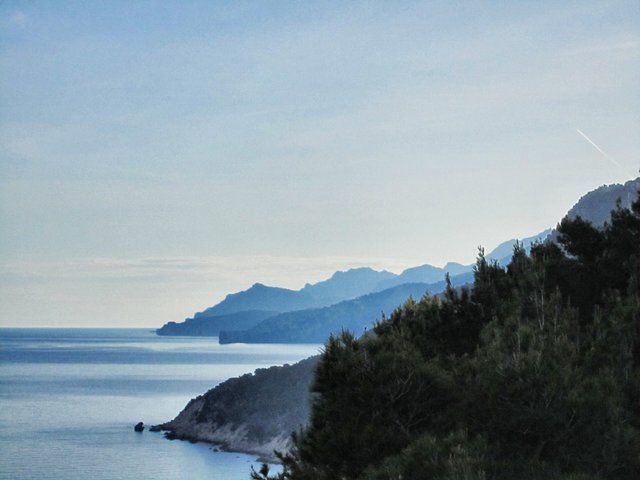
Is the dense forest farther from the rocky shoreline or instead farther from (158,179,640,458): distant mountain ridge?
(158,179,640,458): distant mountain ridge

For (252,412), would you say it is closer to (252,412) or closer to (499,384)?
(252,412)

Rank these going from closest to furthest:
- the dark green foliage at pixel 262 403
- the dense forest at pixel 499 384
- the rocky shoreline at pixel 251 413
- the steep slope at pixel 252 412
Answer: the dense forest at pixel 499 384, the rocky shoreline at pixel 251 413, the steep slope at pixel 252 412, the dark green foliage at pixel 262 403

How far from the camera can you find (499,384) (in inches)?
904

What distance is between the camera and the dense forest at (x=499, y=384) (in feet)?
71.9

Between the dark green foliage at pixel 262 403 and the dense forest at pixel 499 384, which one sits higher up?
the dense forest at pixel 499 384

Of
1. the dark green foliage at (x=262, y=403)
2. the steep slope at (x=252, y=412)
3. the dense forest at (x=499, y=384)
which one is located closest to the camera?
the dense forest at (x=499, y=384)

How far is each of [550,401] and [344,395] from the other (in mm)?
6916

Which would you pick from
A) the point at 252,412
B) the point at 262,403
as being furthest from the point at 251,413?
the point at 262,403

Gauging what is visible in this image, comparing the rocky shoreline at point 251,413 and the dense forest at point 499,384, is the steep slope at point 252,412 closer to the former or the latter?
the rocky shoreline at point 251,413

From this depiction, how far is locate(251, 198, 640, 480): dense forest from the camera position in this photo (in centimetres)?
2192

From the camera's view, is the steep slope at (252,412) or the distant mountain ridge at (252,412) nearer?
the steep slope at (252,412)

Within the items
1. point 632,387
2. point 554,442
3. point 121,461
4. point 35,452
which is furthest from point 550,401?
point 35,452

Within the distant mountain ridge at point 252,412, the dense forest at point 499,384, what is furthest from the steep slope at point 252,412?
the dense forest at point 499,384

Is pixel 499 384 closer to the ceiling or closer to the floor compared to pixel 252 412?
closer to the ceiling
